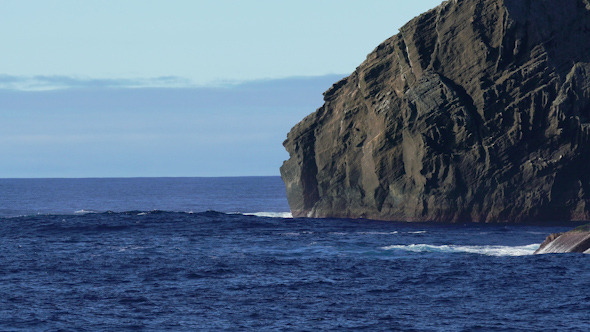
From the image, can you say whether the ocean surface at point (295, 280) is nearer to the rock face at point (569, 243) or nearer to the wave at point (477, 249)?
the wave at point (477, 249)

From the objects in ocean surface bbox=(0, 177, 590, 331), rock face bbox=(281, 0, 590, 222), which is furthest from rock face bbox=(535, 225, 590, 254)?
rock face bbox=(281, 0, 590, 222)

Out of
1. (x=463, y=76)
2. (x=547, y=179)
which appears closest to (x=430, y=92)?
(x=463, y=76)

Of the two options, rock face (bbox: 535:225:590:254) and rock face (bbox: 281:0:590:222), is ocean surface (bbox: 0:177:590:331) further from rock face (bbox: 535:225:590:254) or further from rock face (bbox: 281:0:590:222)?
rock face (bbox: 281:0:590:222)

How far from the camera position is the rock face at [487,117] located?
270 ft

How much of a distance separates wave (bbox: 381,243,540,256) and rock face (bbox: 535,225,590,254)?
1.42 meters

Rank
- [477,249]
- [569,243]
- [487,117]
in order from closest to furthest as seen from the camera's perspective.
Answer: [569,243]
[477,249]
[487,117]

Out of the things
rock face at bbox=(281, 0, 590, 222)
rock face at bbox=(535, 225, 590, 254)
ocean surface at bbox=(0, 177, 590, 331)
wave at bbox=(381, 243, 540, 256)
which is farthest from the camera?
rock face at bbox=(281, 0, 590, 222)

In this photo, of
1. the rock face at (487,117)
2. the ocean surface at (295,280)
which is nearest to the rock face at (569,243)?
the ocean surface at (295,280)

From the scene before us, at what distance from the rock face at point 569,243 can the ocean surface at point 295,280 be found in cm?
134

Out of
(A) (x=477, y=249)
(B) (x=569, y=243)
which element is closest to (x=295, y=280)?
(A) (x=477, y=249)

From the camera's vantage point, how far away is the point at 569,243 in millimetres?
58625

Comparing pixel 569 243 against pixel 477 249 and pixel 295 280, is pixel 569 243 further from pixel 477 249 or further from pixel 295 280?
pixel 295 280

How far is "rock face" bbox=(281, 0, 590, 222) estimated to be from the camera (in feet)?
270

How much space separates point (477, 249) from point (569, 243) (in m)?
7.82
